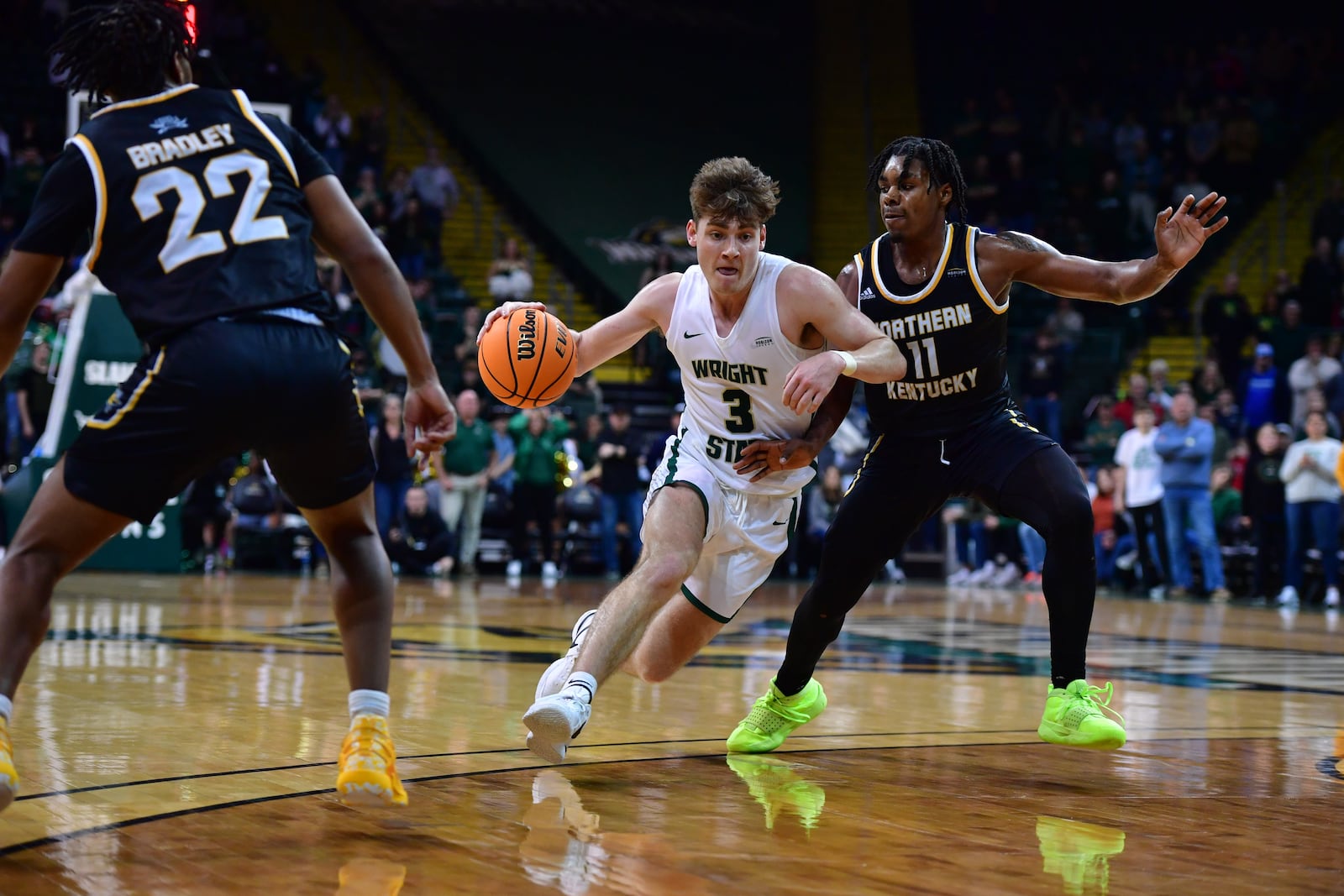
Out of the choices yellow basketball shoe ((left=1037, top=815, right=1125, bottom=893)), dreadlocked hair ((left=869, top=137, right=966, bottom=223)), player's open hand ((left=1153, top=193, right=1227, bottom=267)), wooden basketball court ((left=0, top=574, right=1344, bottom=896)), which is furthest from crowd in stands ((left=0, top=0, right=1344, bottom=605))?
yellow basketball shoe ((left=1037, top=815, right=1125, bottom=893))

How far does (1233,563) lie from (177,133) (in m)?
13.4

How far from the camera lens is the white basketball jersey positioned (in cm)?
458

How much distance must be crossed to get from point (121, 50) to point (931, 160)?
267 centimetres

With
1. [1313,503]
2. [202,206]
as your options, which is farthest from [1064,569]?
[1313,503]

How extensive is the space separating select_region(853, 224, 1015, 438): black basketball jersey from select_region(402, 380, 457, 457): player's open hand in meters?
1.84

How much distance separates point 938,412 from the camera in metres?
4.82

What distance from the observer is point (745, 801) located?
3.63 metres

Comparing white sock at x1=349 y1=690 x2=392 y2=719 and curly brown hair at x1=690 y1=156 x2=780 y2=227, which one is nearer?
white sock at x1=349 y1=690 x2=392 y2=719

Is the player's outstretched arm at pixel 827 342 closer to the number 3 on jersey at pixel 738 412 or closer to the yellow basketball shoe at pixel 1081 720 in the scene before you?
the number 3 on jersey at pixel 738 412

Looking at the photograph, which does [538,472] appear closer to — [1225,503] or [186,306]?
[1225,503]

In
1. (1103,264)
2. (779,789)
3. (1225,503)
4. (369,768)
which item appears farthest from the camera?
(1225,503)

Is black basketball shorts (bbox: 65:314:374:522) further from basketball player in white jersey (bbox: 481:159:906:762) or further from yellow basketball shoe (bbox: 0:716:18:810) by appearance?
basketball player in white jersey (bbox: 481:159:906:762)

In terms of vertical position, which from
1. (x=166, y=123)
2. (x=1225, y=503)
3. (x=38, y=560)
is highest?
(x=166, y=123)

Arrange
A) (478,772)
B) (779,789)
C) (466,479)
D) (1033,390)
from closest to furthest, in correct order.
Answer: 1. (779,789)
2. (478,772)
3. (466,479)
4. (1033,390)
